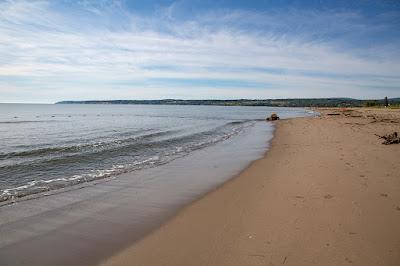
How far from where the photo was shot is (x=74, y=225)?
6.27 meters

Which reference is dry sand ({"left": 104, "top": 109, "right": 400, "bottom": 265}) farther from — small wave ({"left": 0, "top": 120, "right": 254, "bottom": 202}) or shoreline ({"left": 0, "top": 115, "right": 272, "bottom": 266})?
small wave ({"left": 0, "top": 120, "right": 254, "bottom": 202})

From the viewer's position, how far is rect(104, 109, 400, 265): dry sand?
15.1 feet

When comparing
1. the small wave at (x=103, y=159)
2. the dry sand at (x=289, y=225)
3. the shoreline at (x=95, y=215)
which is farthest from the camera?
the small wave at (x=103, y=159)

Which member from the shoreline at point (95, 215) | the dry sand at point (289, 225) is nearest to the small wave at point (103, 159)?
the shoreline at point (95, 215)

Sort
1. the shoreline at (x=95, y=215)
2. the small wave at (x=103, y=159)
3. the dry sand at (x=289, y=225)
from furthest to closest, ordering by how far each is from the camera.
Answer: the small wave at (x=103, y=159) < the shoreline at (x=95, y=215) < the dry sand at (x=289, y=225)

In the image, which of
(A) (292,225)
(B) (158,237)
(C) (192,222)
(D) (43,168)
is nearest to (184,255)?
(B) (158,237)

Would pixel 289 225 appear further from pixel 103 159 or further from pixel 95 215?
pixel 103 159

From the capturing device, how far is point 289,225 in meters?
5.73

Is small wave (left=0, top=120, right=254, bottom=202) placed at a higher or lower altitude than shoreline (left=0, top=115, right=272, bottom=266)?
lower

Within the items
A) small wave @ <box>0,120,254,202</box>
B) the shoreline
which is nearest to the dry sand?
the shoreline

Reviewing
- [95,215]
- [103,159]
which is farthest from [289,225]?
[103,159]

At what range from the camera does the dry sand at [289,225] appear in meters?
4.62

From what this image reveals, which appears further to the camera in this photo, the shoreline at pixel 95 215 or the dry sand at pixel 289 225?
the shoreline at pixel 95 215

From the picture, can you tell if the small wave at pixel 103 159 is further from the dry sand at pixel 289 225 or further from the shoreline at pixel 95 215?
the dry sand at pixel 289 225
